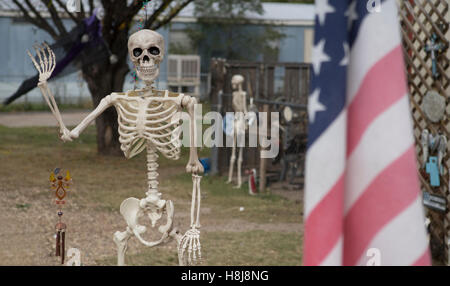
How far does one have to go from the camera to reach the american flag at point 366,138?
5.53ft

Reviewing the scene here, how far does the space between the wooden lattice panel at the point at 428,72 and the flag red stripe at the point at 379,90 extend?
15.7 feet

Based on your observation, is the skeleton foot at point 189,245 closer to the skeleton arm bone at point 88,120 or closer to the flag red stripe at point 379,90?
the skeleton arm bone at point 88,120

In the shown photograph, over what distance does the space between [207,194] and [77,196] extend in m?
1.74

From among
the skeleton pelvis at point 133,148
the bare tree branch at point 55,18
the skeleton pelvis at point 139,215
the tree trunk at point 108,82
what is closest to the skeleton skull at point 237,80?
the tree trunk at point 108,82

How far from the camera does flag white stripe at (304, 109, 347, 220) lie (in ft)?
5.53

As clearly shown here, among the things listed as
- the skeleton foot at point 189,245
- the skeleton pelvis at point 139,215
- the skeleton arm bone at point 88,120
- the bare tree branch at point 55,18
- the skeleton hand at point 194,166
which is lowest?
the skeleton foot at point 189,245

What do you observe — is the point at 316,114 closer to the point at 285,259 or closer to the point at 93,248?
the point at 285,259

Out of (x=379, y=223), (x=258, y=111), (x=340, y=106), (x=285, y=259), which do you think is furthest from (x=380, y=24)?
(x=258, y=111)

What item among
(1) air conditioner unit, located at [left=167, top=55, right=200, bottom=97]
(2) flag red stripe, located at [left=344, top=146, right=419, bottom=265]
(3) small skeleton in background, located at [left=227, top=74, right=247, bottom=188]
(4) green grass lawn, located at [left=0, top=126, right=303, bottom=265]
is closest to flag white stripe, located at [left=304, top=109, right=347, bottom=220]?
(2) flag red stripe, located at [left=344, top=146, right=419, bottom=265]

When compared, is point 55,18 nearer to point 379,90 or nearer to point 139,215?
point 139,215

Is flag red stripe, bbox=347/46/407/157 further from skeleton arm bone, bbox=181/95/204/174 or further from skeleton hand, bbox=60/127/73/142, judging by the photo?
skeleton hand, bbox=60/127/73/142

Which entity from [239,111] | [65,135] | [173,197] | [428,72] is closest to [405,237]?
[65,135]

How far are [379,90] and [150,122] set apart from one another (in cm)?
270

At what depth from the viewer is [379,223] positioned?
1.71 meters
